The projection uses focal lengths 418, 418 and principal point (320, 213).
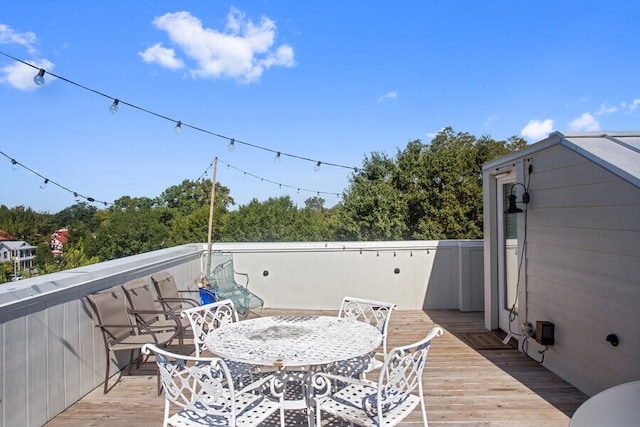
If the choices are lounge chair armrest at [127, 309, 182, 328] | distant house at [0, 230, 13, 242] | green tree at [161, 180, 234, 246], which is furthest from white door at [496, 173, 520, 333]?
distant house at [0, 230, 13, 242]

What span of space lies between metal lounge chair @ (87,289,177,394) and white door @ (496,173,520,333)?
3262mm

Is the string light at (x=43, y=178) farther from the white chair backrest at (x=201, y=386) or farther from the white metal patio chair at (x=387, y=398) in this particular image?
the white metal patio chair at (x=387, y=398)

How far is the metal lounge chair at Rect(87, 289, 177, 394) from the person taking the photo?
2.93m

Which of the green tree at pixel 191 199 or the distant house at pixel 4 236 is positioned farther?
the green tree at pixel 191 199

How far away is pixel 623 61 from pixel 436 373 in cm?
921

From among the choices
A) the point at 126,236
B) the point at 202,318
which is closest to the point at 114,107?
the point at 202,318

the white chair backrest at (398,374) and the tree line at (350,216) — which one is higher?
the tree line at (350,216)

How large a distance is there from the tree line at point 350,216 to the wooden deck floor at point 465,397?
29.1 ft

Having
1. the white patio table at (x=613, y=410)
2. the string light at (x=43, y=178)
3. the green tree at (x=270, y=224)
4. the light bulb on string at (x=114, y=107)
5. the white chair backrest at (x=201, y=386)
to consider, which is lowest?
the white chair backrest at (x=201, y=386)

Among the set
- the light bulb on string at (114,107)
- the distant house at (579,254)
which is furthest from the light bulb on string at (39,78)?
the distant house at (579,254)

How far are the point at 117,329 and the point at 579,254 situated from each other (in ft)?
11.1

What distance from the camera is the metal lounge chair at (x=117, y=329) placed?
115 inches

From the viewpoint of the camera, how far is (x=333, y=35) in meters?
9.77

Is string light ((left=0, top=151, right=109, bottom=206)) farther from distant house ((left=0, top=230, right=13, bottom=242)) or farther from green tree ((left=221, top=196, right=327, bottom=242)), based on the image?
distant house ((left=0, top=230, right=13, bottom=242))
